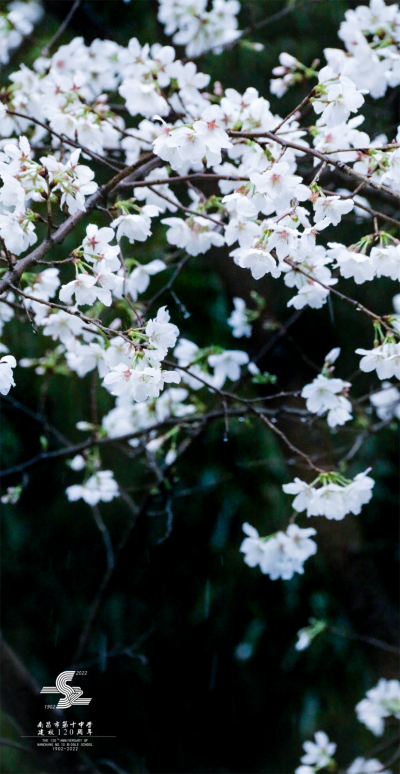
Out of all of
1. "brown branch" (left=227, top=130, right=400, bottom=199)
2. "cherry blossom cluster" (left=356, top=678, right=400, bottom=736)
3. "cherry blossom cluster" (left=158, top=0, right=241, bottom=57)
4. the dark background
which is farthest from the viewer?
the dark background

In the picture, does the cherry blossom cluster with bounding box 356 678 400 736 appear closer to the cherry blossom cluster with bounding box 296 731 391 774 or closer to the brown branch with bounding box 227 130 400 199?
the cherry blossom cluster with bounding box 296 731 391 774

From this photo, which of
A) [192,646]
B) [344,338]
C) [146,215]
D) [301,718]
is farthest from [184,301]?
[301,718]

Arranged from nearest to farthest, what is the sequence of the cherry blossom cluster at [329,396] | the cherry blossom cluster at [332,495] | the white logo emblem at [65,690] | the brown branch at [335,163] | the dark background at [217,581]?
the brown branch at [335,163] < the cherry blossom cluster at [332,495] < the cherry blossom cluster at [329,396] < the white logo emblem at [65,690] < the dark background at [217,581]

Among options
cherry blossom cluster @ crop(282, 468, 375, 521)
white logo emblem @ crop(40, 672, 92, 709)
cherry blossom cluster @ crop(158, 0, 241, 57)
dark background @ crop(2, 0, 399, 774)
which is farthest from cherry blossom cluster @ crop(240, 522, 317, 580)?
cherry blossom cluster @ crop(158, 0, 241, 57)

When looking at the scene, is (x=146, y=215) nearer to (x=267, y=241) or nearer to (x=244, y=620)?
(x=267, y=241)

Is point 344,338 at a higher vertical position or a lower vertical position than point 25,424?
higher

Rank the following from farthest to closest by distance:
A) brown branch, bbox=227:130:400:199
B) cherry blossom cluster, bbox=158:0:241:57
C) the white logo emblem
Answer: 1. cherry blossom cluster, bbox=158:0:241:57
2. the white logo emblem
3. brown branch, bbox=227:130:400:199

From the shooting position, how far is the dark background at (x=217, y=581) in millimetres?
2123

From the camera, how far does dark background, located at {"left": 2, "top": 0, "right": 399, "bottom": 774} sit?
212cm

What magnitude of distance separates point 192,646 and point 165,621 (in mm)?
147

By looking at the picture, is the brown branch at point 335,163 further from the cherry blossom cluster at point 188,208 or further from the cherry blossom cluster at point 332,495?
the cherry blossom cluster at point 332,495

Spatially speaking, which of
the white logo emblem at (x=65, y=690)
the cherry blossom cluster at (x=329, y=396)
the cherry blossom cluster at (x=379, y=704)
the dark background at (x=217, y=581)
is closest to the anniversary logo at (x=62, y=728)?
the white logo emblem at (x=65, y=690)

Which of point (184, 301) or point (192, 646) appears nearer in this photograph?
point (184, 301)

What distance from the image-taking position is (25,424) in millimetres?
2119
